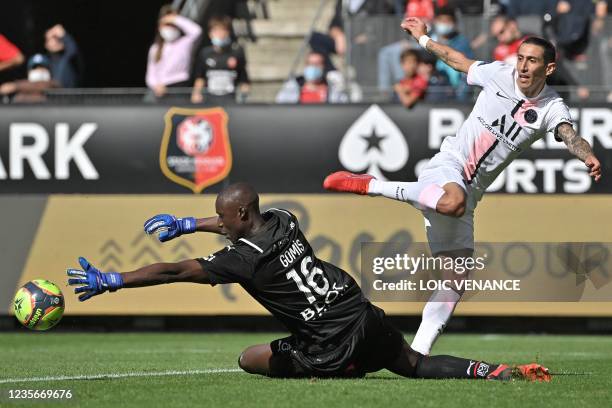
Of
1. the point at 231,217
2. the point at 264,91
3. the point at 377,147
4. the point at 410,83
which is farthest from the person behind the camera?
the point at 264,91

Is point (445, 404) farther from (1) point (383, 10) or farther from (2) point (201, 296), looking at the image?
(1) point (383, 10)

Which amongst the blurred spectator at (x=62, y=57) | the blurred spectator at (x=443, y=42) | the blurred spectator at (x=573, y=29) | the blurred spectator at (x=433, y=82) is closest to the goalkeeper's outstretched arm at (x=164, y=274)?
the blurred spectator at (x=433, y=82)

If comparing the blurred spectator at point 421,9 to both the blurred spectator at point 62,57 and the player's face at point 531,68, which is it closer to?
the blurred spectator at point 62,57

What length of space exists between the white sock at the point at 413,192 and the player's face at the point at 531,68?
1149 millimetres

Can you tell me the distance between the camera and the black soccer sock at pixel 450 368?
30.1 feet

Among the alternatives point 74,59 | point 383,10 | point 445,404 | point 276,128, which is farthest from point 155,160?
point 445,404

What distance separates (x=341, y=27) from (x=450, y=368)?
36.9 ft

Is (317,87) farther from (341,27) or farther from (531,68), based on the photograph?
(531,68)

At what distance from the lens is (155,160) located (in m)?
16.8

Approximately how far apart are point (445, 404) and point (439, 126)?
29.7 ft

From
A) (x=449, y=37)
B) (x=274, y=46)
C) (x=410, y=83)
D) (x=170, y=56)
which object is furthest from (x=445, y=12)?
(x=274, y=46)

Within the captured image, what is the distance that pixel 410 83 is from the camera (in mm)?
17000

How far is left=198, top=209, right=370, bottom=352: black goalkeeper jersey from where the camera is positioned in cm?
859

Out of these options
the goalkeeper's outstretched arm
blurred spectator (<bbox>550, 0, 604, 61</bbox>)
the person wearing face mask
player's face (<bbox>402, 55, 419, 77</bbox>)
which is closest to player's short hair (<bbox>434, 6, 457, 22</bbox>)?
the person wearing face mask
